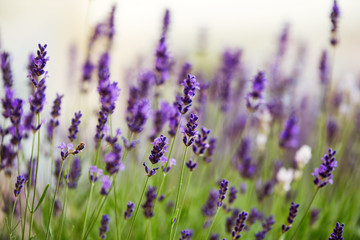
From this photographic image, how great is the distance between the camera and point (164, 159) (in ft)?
4.20

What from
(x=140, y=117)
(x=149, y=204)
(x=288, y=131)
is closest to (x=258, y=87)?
(x=288, y=131)

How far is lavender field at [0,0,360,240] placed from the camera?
127 cm

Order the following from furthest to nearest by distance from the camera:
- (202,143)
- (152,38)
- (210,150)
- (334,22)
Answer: (152,38) < (334,22) < (210,150) < (202,143)

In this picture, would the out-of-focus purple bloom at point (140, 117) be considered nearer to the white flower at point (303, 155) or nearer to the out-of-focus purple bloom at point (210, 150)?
the out-of-focus purple bloom at point (210, 150)

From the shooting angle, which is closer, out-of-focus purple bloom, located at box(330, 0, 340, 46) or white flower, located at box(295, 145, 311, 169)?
out-of-focus purple bloom, located at box(330, 0, 340, 46)

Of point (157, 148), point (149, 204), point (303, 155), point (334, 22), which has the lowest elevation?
point (149, 204)

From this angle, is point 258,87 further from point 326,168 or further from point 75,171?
point 75,171

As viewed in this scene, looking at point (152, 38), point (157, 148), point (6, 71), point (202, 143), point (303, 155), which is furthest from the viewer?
point (152, 38)

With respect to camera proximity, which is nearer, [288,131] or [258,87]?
[258,87]

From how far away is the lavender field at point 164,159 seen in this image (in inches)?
50.1

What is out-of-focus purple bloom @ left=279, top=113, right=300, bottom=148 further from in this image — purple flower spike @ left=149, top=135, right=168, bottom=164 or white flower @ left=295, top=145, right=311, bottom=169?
purple flower spike @ left=149, top=135, right=168, bottom=164

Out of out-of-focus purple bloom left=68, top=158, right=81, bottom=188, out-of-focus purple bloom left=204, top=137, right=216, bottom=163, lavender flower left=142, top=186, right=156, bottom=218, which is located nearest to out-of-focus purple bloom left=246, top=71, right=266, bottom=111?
out-of-focus purple bloom left=204, top=137, right=216, bottom=163

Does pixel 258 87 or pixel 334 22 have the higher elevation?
pixel 334 22

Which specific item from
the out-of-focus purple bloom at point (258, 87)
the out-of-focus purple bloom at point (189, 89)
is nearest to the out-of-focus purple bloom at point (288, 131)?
the out-of-focus purple bloom at point (258, 87)
